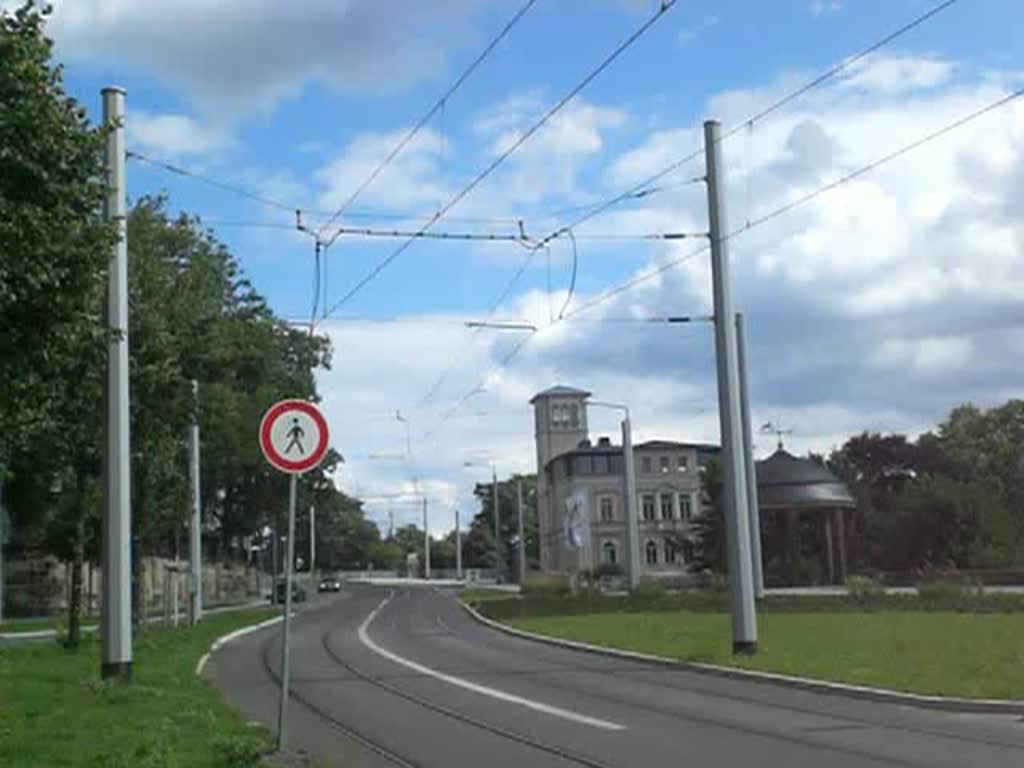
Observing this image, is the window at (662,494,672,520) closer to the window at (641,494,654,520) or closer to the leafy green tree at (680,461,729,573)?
the window at (641,494,654,520)

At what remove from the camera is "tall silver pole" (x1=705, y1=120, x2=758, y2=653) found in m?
24.8

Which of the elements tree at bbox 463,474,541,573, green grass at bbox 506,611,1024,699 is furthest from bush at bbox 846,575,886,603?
tree at bbox 463,474,541,573

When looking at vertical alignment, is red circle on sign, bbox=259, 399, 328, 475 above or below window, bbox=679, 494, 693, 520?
below

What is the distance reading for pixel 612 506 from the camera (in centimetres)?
13200

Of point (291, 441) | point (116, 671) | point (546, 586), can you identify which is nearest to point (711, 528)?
point (546, 586)

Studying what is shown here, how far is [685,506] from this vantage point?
131875 millimetres

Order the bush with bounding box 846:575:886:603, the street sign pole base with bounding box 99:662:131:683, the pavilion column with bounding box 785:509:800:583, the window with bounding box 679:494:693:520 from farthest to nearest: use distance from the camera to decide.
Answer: the window with bounding box 679:494:693:520 < the pavilion column with bounding box 785:509:800:583 < the bush with bounding box 846:575:886:603 < the street sign pole base with bounding box 99:662:131:683

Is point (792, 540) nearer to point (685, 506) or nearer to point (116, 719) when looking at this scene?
point (685, 506)

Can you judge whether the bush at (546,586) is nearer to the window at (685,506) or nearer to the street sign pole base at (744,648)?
the street sign pole base at (744,648)

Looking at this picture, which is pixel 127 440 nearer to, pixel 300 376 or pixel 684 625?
pixel 684 625

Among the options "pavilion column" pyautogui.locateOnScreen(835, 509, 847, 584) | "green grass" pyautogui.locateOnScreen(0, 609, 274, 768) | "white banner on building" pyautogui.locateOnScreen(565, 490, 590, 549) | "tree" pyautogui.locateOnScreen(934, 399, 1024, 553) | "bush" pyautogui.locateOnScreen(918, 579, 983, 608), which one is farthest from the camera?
"tree" pyautogui.locateOnScreen(934, 399, 1024, 553)

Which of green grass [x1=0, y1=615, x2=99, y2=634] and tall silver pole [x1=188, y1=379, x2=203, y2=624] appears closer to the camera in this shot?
tall silver pole [x1=188, y1=379, x2=203, y2=624]

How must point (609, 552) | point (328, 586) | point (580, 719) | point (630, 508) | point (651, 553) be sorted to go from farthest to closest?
1. point (609, 552)
2. point (651, 553)
3. point (328, 586)
4. point (630, 508)
5. point (580, 719)

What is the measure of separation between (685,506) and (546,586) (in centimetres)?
6497
